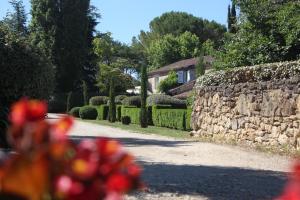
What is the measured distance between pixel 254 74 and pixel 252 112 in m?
1.12

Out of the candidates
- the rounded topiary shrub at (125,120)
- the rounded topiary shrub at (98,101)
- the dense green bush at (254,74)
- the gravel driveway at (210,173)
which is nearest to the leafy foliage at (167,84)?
the rounded topiary shrub at (98,101)

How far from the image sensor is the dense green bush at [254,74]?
46.7ft

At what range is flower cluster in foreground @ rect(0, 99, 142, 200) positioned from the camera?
100 centimetres

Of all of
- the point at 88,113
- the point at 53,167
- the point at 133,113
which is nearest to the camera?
the point at 53,167

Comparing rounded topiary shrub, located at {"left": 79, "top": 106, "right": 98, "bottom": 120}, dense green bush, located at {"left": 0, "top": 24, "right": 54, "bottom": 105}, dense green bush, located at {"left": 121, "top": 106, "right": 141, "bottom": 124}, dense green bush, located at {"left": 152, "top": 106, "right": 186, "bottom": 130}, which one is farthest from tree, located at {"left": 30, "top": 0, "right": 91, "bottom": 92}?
dense green bush, located at {"left": 0, "top": 24, "right": 54, "bottom": 105}

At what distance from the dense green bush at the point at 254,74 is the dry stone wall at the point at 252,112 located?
0.16 meters

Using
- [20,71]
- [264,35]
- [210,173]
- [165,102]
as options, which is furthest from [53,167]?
[165,102]

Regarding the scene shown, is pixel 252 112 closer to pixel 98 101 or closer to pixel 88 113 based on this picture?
pixel 88 113

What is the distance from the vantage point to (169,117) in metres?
27.8

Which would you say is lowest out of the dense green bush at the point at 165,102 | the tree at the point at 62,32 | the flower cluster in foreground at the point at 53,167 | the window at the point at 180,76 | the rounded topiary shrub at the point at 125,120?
the rounded topiary shrub at the point at 125,120

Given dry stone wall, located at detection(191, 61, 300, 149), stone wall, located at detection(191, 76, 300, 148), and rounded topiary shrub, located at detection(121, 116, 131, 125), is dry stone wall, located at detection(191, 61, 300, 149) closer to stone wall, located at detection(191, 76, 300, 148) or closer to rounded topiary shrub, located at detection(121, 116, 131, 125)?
stone wall, located at detection(191, 76, 300, 148)

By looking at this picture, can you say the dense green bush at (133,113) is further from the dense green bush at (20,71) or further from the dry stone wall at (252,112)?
the dense green bush at (20,71)

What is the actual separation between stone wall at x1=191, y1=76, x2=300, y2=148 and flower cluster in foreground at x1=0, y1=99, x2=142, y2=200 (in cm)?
1284

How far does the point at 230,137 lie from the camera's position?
1711cm
